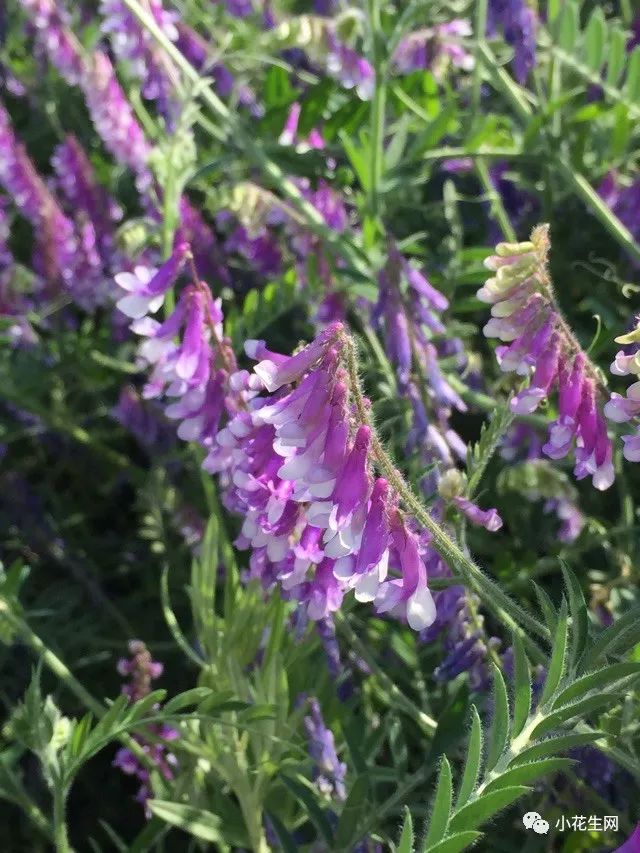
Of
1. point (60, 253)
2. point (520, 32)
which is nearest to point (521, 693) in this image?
point (520, 32)

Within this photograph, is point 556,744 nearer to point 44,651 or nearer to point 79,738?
point 79,738

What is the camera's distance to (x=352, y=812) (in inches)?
56.2

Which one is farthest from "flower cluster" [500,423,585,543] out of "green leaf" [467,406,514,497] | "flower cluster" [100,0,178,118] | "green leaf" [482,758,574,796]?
"flower cluster" [100,0,178,118]

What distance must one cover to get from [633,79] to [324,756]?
4.63 ft

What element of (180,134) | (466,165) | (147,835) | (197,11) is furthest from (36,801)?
(197,11)

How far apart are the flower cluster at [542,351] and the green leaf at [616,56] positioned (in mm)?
1165

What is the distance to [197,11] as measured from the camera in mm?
3014

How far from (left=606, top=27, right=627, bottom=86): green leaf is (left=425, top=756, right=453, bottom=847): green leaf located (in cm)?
168

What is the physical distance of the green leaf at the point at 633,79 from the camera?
2.17 m

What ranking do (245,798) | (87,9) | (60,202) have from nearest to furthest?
(245,798)
(60,202)
(87,9)

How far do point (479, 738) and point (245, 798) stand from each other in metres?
0.64

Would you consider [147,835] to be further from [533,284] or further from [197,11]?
[197,11]

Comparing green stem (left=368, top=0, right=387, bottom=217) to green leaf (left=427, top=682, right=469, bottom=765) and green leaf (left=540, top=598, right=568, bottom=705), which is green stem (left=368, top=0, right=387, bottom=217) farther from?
green leaf (left=540, top=598, right=568, bottom=705)

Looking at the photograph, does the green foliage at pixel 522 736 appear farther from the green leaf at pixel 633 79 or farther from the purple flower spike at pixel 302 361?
the green leaf at pixel 633 79
